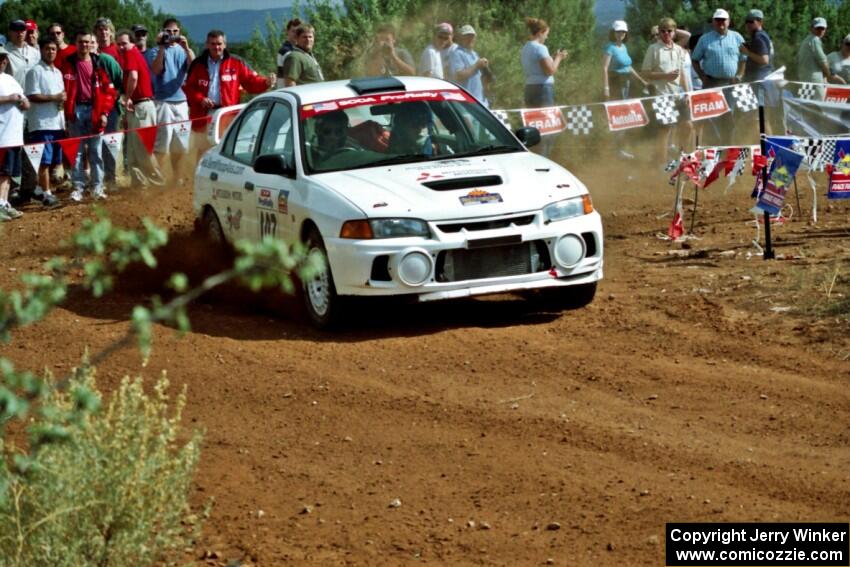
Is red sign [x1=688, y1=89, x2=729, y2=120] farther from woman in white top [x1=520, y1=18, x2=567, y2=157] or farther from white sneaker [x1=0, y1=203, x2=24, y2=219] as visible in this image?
white sneaker [x1=0, y1=203, x2=24, y2=219]

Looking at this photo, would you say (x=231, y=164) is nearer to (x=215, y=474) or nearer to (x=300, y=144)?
(x=300, y=144)

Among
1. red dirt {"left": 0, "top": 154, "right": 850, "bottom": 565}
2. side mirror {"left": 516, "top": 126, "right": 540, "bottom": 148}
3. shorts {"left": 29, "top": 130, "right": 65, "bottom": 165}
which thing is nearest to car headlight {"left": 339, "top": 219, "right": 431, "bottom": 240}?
red dirt {"left": 0, "top": 154, "right": 850, "bottom": 565}

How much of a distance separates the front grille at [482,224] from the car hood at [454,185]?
55 millimetres

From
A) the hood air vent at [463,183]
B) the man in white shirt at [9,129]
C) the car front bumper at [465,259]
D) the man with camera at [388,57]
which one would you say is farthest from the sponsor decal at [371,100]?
the man with camera at [388,57]

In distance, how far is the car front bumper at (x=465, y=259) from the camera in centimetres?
1005

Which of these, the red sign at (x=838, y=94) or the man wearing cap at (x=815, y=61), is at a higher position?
the man wearing cap at (x=815, y=61)

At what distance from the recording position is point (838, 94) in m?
17.9

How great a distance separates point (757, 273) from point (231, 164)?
4422mm

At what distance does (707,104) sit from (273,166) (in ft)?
30.5

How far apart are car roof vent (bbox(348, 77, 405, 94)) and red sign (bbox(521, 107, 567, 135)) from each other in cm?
618

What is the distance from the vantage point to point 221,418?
8336 millimetres

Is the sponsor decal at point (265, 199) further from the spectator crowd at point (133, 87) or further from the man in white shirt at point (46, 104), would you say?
the man in white shirt at point (46, 104)

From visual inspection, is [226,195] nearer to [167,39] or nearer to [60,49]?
[60,49]

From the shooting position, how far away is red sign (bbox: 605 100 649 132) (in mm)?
18406
